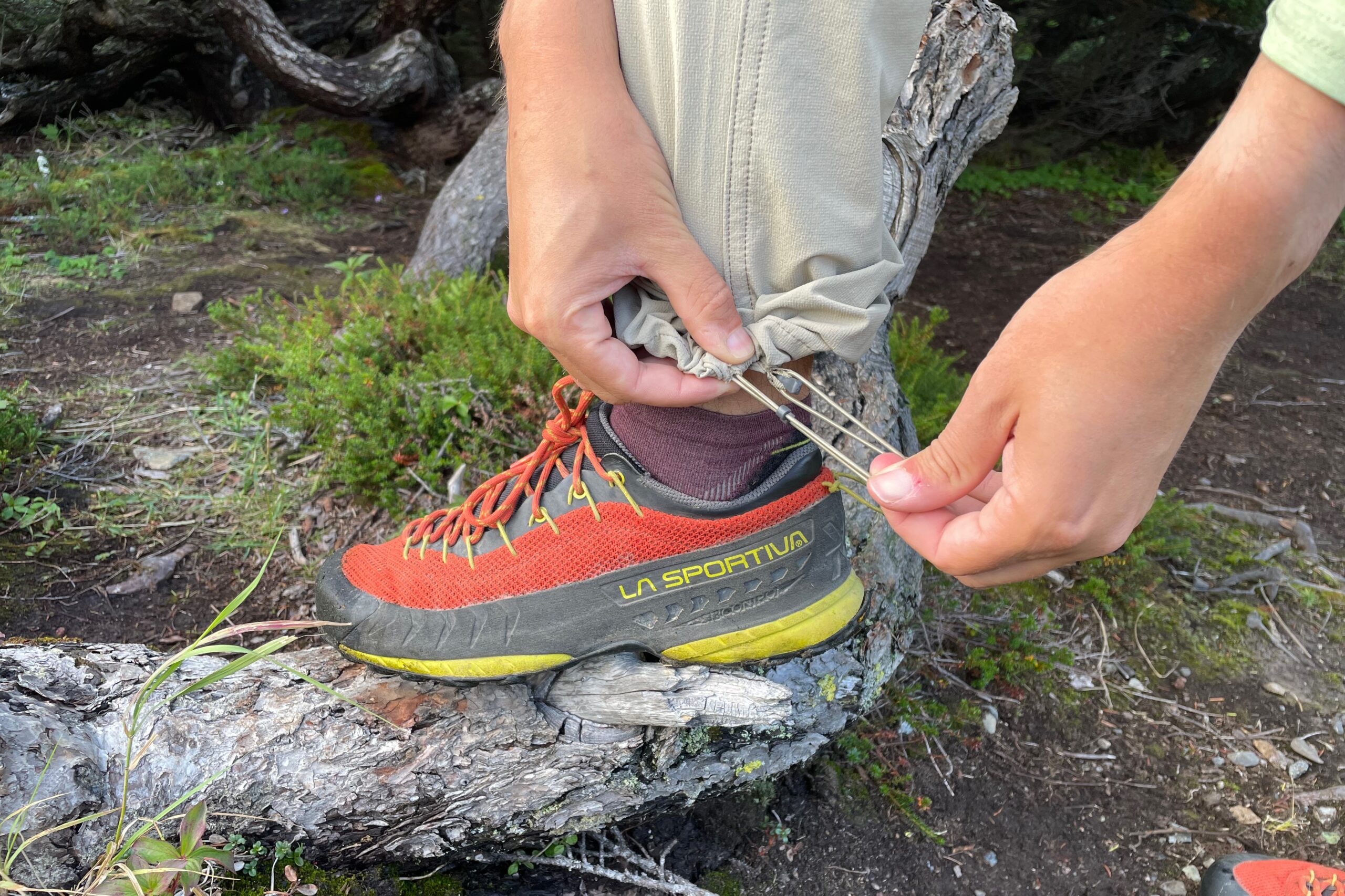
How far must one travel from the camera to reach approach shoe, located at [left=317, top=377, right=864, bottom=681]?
152 centimetres

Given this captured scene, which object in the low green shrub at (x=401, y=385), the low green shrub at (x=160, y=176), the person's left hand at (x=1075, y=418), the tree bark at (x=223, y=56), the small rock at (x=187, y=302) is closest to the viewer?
the person's left hand at (x=1075, y=418)

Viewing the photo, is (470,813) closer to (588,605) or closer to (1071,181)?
(588,605)

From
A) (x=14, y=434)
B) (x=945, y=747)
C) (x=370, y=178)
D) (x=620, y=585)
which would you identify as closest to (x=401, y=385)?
(x=14, y=434)

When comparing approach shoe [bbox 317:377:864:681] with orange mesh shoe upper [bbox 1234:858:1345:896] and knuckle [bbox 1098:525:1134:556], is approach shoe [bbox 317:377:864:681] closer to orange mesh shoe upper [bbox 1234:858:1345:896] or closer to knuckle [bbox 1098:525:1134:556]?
knuckle [bbox 1098:525:1134:556]

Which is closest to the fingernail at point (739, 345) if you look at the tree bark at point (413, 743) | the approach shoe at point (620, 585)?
the approach shoe at point (620, 585)

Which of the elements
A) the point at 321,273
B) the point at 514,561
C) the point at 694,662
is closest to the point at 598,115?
the point at 514,561

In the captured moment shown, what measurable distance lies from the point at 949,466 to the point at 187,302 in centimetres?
376

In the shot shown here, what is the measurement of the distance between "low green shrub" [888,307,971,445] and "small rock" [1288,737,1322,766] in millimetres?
1394

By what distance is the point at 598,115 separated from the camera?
1.18m

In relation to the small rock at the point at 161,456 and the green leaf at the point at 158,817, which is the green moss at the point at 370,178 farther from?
the green leaf at the point at 158,817

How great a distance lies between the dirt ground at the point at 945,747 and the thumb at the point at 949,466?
3.94 feet

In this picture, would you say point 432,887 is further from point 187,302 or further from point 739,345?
point 187,302

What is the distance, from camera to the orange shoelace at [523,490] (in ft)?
5.27

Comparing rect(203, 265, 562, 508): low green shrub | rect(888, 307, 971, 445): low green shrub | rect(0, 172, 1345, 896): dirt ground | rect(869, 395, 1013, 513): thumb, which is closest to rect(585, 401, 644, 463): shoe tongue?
rect(869, 395, 1013, 513): thumb
